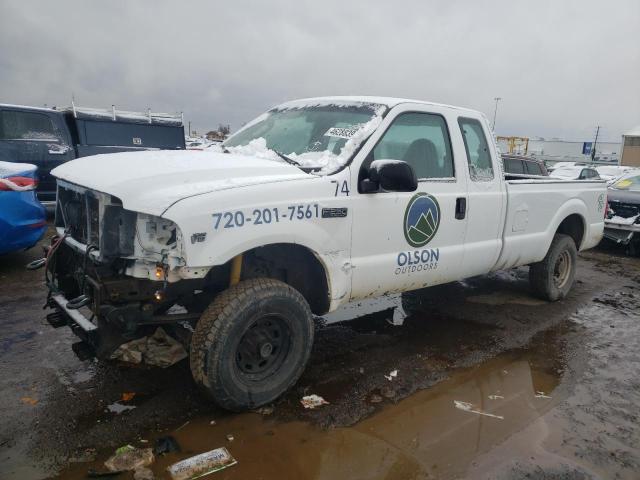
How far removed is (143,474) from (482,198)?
A: 134 inches

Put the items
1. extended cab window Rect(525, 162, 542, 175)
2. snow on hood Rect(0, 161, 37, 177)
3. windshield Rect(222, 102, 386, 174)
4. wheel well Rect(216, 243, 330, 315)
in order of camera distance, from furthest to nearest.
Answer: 1. extended cab window Rect(525, 162, 542, 175)
2. snow on hood Rect(0, 161, 37, 177)
3. windshield Rect(222, 102, 386, 174)
4. wheel well Rect(216, 243, 330, 315)

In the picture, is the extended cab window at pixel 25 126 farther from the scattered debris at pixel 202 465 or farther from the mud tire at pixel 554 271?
the mud tire at pixel 554 271

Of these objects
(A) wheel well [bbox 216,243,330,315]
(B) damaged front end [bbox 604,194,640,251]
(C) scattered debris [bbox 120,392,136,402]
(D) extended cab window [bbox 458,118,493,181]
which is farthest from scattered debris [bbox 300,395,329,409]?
(B) damaged front end [bbox 604,194,640,251]

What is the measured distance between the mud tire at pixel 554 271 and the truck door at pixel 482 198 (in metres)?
1.35

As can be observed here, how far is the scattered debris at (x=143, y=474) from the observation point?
2430 mm

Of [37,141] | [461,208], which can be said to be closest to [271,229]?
[461,208]

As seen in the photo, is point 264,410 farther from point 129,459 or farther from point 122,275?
point 122,275

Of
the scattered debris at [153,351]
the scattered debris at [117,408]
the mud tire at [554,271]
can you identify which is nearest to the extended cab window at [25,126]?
the scattered debris at [153,351]

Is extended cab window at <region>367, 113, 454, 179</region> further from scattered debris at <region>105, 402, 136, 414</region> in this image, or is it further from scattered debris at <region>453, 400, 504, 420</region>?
scattered debris at <region>105, 402, 136, 414</region>

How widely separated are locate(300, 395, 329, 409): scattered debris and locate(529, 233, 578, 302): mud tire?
3582mm

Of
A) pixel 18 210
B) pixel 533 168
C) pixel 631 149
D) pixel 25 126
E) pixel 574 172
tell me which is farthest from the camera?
pixel 631 149

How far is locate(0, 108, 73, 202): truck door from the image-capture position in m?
8.55

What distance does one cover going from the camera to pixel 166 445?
2.70m

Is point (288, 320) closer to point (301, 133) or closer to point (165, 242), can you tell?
point (165, 242)
